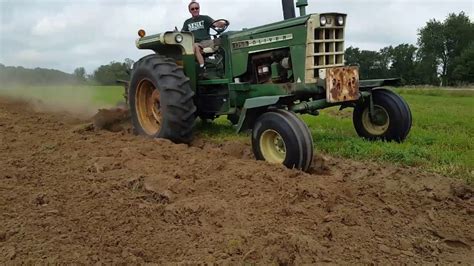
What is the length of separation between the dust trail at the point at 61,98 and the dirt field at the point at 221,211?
20.6ft

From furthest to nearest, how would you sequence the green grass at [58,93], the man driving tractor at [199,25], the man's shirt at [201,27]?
the green grass at [58,93]
the man's shirt at [201,27]
the man driving tractor at [199,25]

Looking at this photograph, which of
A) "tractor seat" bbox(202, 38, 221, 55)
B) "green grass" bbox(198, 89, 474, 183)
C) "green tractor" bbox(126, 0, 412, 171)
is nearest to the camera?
"green grass" bbox(198, 89, 474, 183)

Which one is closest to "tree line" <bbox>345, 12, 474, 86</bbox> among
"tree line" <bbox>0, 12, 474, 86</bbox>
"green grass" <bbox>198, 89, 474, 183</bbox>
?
"tree line" <bbox>0, 12, 474, 86</bbox>

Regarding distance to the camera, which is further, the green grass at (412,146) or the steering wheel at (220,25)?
the steering wheel at (220,25)

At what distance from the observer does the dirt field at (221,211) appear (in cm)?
328

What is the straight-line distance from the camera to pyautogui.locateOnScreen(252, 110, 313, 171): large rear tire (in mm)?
5242

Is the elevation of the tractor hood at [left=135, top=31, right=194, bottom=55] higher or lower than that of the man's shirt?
lower

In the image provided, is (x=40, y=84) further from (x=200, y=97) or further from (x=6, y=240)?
(x=6, y=240)

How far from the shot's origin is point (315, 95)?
20.8 ft

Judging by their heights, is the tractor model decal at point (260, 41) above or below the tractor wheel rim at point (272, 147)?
above

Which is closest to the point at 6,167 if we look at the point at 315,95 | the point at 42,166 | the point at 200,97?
the point at 42,166

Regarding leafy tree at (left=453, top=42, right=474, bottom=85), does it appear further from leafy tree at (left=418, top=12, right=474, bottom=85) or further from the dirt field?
the dirt field

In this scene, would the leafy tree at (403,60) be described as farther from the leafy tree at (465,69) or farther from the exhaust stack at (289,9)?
the exhaust stack at (289,9)

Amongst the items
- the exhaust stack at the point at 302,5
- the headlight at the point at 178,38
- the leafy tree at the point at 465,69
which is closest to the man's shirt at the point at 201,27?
the headlight at the point at 178,38
